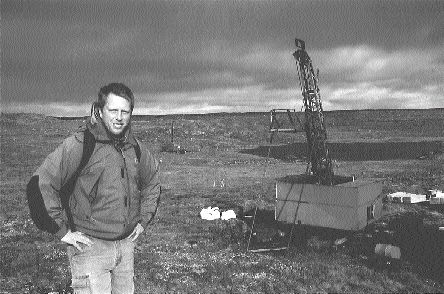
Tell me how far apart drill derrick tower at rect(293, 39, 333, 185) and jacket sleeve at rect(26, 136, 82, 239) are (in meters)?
13.9

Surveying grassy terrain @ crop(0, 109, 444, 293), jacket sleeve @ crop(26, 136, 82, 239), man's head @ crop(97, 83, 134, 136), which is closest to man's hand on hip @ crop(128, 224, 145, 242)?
jacket sleeve @ crop(26, 136, 82, 239)

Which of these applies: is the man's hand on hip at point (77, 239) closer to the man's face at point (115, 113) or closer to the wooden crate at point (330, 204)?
the man's face at point (115, 113)

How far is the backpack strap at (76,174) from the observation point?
3.39 meters

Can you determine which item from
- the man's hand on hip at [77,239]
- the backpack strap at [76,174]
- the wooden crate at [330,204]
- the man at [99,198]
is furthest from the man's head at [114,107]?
the wooden crate at [330,204]

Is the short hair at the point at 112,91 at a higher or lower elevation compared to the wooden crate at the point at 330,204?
higher

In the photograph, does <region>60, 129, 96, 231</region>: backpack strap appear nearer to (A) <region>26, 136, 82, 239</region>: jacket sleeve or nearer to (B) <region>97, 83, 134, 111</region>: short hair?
(A) <region>26, 136, 82, 239</region>: jacket sleeve

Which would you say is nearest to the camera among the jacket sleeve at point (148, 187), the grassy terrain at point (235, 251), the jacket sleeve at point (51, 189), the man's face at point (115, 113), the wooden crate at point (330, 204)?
the jacket sleeve at point (51, 189)

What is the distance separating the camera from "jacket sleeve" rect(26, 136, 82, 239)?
10.6ft

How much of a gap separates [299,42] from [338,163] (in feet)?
85.1

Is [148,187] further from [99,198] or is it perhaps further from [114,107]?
[114,107]

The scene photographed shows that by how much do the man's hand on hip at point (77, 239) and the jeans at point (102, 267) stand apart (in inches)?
2.8

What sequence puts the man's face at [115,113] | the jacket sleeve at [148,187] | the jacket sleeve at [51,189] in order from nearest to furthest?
the jacket sleeve at [51,189], the man's face at [115,113], the jacket sleeve at [148,187]

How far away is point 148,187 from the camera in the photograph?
3.99 metres

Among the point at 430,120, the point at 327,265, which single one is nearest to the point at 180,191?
the point at 327,265
